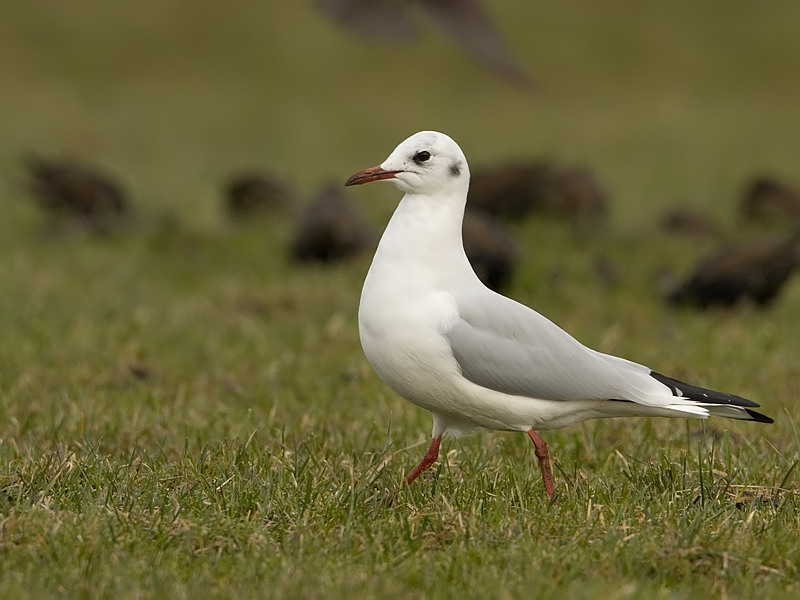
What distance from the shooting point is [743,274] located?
8.48 m

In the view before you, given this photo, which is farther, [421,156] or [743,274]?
[743,274]

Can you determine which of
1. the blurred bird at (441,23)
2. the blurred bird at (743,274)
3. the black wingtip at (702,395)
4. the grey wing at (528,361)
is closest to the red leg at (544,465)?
the grey wing at (528,361)

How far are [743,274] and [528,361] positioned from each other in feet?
15.5

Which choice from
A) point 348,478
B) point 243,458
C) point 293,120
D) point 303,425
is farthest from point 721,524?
point 293,120

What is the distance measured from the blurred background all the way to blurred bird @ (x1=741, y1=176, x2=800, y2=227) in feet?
3.44

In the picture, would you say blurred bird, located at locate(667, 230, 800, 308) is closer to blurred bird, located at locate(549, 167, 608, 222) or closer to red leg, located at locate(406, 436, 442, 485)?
blurred bird, located at locate(549, 167, 608, 222)

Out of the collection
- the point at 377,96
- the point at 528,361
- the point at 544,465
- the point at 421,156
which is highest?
the point at 377,96

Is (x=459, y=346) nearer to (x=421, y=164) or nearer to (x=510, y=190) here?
(x=421, y=164)

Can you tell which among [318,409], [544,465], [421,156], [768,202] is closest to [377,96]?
[768,202]

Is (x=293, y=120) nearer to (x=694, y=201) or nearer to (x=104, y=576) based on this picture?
(x=694, y=201)

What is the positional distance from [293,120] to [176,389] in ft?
43.8

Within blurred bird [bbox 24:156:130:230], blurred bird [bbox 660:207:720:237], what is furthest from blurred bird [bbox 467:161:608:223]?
blurred bird [bbox 24:156:130:230]

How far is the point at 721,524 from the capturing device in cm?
379

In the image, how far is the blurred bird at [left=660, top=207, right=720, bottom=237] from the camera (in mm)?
11344
